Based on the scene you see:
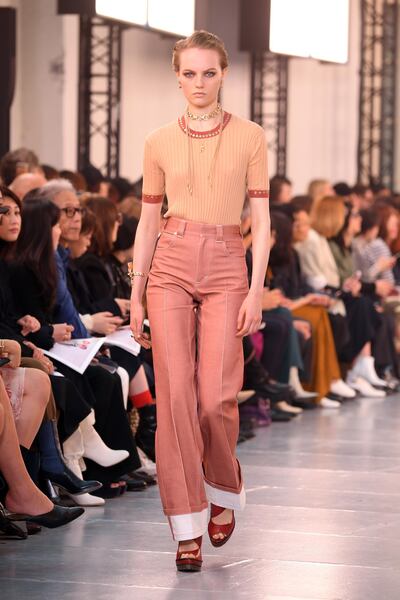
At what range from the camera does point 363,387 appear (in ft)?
29.3

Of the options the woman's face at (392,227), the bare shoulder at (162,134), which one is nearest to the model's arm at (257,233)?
the bare shoulder at (162,134)

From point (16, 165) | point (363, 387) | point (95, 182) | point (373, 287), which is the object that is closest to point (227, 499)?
point (16, 165)

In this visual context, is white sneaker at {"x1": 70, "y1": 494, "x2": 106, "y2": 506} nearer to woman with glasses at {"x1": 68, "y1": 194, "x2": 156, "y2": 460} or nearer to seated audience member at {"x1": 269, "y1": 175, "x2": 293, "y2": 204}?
woman with glasses at {"x1": 68, "y1": 194, "x2": 156, "y2": 460}

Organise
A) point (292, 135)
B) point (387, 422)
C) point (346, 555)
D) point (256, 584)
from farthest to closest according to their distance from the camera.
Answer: point (292, 135) < point (387, 422) < point (346, 555) < point (256, 584)

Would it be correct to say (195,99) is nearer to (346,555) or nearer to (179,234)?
(179,234)

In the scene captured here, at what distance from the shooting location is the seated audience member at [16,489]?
4.26m

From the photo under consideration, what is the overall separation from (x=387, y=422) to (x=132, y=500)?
8.85 feet

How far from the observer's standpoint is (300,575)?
13.4 ft

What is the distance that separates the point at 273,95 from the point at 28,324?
422 inches

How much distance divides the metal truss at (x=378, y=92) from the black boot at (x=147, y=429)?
1156cm

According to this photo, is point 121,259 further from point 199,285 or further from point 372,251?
point 372,251

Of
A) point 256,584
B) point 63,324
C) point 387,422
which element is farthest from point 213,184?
point 387,422

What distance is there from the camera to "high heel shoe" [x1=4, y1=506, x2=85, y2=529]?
170 inches

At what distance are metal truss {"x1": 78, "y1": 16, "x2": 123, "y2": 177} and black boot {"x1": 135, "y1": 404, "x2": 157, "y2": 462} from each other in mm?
5477
